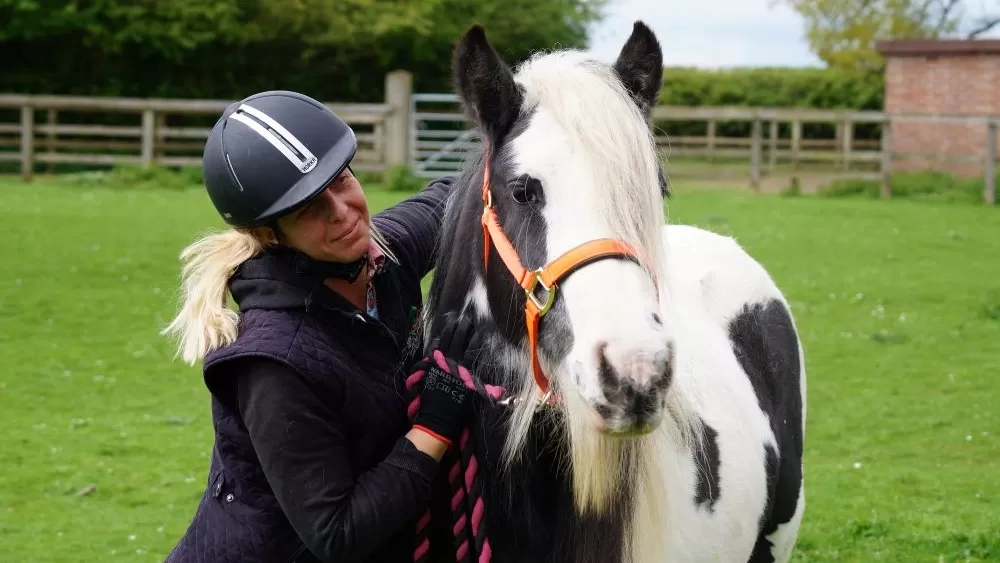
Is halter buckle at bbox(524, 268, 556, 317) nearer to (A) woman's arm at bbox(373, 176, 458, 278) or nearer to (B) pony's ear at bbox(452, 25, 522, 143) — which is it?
(B) pony's ear at bbox(452, 25, 522, 143)

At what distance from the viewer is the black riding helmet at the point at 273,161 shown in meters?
2.40

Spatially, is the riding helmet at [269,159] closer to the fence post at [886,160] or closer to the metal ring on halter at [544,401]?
the metal ring on halter at [544,401]

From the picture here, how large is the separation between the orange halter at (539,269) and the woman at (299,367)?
243mm

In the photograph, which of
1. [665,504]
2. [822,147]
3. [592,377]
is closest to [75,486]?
[665,504]

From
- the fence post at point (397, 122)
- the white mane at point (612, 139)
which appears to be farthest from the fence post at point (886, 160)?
the white mane at point (612, 139)

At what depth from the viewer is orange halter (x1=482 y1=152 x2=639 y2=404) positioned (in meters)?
2.10

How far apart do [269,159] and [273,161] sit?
0.01 metres

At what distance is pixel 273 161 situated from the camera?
241 centimetres

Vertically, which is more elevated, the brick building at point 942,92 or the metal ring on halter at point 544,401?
the brick building at point 942,92

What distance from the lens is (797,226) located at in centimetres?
1514

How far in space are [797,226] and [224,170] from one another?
13.5 meters

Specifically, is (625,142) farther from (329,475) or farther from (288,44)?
(288,44)

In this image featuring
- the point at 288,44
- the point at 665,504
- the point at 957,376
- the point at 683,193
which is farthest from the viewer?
the point at 288,44

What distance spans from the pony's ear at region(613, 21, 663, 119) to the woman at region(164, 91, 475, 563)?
63 centimetres
